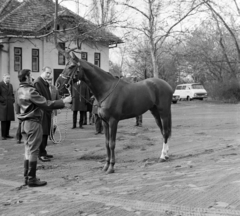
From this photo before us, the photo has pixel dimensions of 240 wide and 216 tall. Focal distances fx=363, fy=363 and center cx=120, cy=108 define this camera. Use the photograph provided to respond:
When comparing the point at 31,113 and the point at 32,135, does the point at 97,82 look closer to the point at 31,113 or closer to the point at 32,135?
the point at 31,113

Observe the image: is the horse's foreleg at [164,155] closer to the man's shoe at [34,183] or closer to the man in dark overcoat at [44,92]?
the man in dark overcoat at [44,92]

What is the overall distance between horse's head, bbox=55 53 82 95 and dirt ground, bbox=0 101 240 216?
5.11ft

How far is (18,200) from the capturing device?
16.3ft

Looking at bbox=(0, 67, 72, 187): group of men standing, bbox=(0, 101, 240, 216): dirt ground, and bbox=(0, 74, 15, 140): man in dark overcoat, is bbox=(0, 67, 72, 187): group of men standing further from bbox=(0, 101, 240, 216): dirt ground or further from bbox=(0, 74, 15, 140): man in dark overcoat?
bbox=(0, 74, 15, 140): man in dark overcoat

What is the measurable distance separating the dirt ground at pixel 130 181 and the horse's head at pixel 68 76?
156cm

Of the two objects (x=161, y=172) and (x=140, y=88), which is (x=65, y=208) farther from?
(x=140, y=88)

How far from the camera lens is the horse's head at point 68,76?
21.6 feet

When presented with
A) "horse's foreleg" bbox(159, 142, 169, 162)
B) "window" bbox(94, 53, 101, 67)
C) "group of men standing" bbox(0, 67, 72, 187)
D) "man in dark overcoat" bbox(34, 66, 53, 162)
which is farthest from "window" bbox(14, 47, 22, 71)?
"group of men standing" bbox(0, 67, 72, 187)

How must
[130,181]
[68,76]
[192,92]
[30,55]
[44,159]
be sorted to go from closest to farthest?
[130,181] < [68,76] < [44,159] < [30,55] < [192,92]

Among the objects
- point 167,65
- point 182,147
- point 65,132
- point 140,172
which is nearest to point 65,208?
point 140,172

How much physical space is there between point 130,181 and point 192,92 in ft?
103

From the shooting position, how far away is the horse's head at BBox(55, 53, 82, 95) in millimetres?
6570

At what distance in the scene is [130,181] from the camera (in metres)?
5.86

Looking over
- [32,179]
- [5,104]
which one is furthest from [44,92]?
[5,104]
